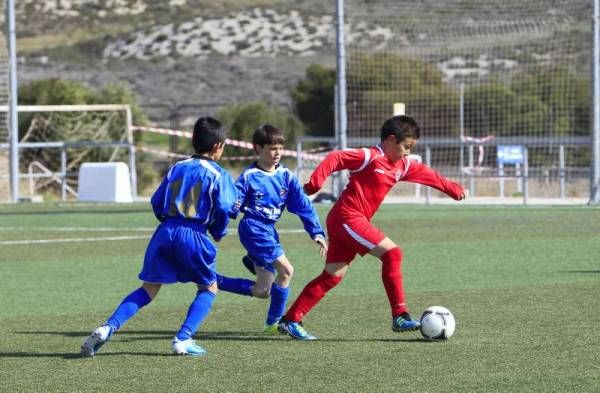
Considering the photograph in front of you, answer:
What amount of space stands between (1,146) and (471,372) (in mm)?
25748

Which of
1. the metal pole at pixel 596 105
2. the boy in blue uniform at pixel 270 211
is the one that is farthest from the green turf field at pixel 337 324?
the metal pole at pixel 596 105

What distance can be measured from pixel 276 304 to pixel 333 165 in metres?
1.14

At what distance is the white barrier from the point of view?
29.8 meters

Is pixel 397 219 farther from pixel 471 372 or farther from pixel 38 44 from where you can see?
pixel 38 44

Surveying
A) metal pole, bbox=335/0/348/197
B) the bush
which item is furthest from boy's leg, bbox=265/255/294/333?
the bush

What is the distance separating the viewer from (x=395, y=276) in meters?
9.63

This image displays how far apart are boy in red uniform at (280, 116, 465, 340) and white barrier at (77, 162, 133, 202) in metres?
20.0

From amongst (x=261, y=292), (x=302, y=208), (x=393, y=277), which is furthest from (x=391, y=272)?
(x=261, y=292)

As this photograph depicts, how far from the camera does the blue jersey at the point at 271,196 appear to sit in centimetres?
986

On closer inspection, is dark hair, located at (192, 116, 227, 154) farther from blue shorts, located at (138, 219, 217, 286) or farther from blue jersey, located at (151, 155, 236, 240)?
blue shorts, located at (138, 219, 217, 286)

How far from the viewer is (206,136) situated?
8.80m

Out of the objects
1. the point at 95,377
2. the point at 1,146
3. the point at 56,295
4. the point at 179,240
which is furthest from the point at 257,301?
the point at 1,146

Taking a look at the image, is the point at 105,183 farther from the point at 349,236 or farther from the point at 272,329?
the point at 349,236

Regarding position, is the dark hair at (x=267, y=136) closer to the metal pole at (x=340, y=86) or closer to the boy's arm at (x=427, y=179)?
the boy's arm at (x=427, y=179)
